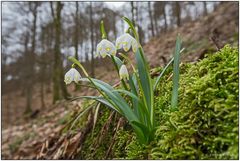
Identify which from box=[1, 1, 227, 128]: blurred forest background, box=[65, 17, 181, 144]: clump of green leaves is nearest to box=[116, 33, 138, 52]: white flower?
box=[65, 17, 181, 144]: clump of green leaves

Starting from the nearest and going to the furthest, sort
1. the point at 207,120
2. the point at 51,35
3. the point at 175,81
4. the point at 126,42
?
the point at 207,120, the point at 126,42, the point at 175,81, the point at 51,35

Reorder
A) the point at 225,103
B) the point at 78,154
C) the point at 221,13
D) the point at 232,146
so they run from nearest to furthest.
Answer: the point at 232,146 < the point at 225,103 < the point at 78,154 < the point at 221,13

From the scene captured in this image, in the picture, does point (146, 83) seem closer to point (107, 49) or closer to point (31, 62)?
point (107, 49)

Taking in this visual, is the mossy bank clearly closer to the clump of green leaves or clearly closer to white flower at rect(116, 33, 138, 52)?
the clump of green leaves

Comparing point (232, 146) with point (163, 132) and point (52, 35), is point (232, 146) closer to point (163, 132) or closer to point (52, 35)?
point (163, 132)

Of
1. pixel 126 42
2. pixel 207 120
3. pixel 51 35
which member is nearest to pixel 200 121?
pixel 207 120

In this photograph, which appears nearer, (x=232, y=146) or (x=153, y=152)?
(x=232, y=146)

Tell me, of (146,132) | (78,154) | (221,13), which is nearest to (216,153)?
(146,132)

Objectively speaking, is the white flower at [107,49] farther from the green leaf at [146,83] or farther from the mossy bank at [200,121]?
the mossy bank at [200,121]
